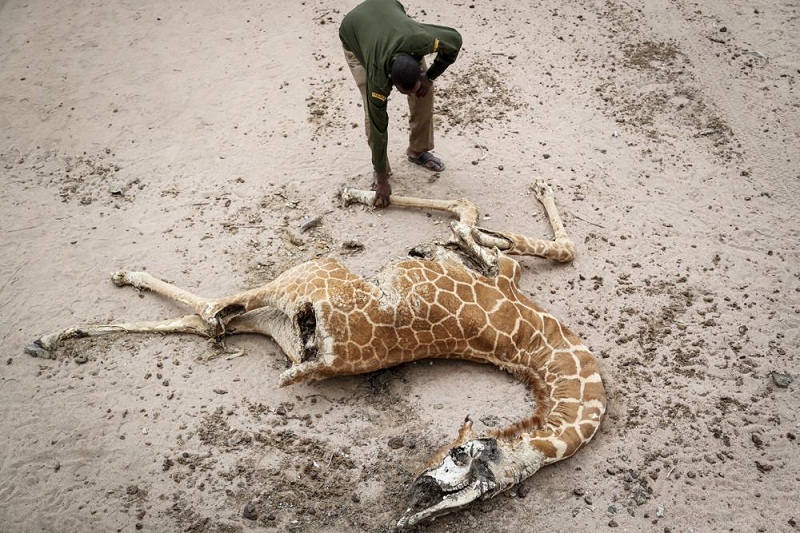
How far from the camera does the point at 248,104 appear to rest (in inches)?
294

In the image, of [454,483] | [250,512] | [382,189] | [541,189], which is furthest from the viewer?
[541,189]

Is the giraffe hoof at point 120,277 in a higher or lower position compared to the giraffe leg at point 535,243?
lower

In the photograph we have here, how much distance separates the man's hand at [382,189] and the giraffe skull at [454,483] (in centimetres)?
274

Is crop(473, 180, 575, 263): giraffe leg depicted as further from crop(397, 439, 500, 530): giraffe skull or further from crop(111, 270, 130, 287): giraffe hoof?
crop(111, 270, 130, 287): giraffe hoof

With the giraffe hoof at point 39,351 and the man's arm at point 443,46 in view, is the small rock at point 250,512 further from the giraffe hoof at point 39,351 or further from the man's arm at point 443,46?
the man's arm at point 443,46

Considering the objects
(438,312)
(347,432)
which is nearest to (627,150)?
(438,312)

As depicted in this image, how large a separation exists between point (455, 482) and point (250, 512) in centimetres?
135

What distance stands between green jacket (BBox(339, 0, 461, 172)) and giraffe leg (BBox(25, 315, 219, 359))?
6.89 feet

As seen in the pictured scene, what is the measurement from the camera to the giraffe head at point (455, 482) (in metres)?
3.74

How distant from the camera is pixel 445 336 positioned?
14.6ft

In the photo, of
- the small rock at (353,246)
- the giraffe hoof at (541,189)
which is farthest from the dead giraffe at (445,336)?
the giraffe hoof at (541,189)

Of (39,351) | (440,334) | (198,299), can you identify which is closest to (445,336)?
(440,334)

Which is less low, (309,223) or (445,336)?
(445,336)

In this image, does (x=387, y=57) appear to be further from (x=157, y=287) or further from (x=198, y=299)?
(x=157, y=287)
